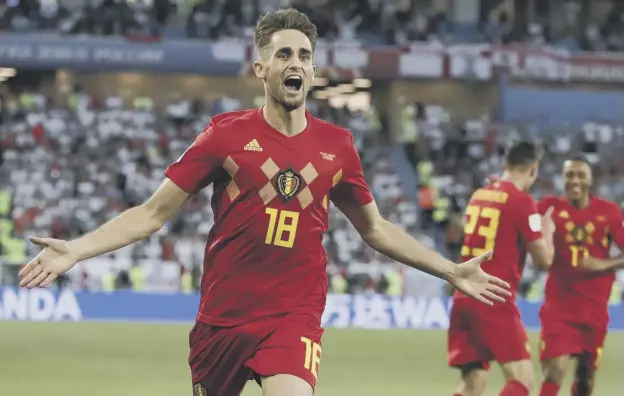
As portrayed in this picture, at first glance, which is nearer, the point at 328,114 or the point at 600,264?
A: the point at 600,264

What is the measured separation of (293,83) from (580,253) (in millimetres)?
5174

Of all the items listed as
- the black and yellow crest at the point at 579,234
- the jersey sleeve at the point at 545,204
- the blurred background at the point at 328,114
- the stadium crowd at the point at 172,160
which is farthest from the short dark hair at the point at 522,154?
the stadium crowd at the point at 172,160

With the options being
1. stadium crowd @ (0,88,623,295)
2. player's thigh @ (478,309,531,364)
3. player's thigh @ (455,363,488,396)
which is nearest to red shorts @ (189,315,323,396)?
player's thigh @ (478,309,531,364)

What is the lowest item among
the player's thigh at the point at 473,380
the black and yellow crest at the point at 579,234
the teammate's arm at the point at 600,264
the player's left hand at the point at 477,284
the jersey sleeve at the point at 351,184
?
the player's thigh at the point at 473,380

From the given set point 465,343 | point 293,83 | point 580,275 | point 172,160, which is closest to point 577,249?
point 580,275

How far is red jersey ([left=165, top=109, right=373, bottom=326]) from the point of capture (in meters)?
5.40

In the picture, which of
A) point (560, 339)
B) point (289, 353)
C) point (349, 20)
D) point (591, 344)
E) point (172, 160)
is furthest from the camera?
point (349, 20)

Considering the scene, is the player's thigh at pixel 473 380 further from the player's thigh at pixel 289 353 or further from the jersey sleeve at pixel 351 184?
the player's thigh at pixel 289 353

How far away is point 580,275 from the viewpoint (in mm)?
9922

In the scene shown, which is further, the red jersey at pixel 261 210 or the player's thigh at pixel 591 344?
the player's thigh at pixel 591 344

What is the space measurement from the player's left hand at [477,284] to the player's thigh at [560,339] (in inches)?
170

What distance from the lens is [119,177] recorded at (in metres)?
23.9

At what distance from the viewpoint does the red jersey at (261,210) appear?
17.7 feet

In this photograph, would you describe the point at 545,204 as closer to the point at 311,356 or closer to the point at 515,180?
the point at 515,180
